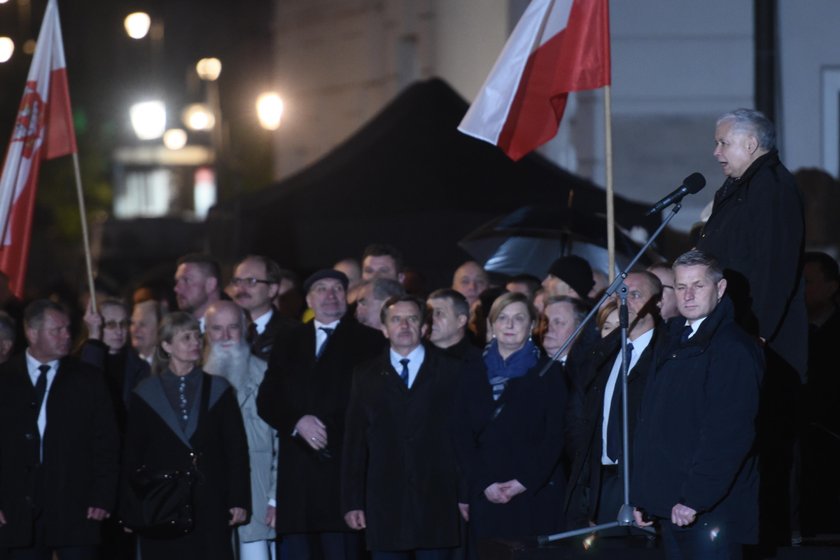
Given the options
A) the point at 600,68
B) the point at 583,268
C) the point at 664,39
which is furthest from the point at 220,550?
the point at 664,39

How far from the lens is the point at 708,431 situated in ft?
26.5

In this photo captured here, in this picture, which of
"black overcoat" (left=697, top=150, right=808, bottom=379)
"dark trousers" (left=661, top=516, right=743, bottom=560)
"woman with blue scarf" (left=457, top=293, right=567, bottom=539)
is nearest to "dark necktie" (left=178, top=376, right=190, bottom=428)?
"woman with blue scarf" (left=457, top=293, right=567, bottom=539)

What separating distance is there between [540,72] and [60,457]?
3.83 meters

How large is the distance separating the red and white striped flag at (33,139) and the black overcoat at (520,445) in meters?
4.08

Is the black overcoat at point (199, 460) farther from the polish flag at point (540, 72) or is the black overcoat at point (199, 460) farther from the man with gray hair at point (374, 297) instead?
the polish flag at point (540, 72)

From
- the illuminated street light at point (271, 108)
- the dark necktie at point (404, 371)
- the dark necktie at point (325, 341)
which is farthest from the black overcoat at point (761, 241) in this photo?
the illuminated street light at point (271, 108)

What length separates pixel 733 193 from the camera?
8.83m

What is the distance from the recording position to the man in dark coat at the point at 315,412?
1129cm

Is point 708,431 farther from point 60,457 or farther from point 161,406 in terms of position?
point 60,457

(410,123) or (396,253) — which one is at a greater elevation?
(410,123)

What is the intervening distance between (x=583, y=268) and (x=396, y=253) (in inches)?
68.7

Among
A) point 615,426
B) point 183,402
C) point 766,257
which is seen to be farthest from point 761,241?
point 183,402

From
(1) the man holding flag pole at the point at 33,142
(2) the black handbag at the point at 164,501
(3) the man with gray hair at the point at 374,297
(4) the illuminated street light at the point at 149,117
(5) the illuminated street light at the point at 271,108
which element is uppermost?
(4) the illuminated street light at the point at 149,117

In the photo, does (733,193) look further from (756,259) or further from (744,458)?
(744,458)
